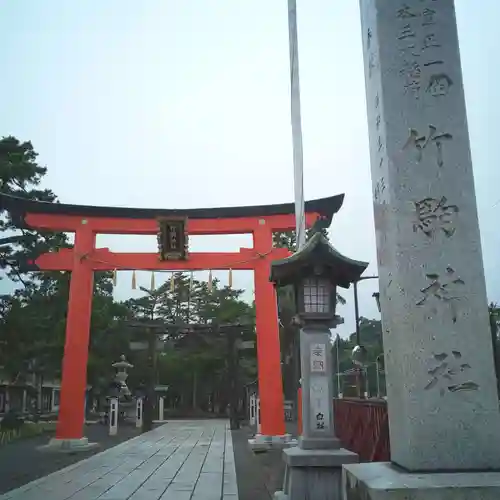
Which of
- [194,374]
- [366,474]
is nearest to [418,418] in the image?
[366,474]

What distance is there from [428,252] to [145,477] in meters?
7.58

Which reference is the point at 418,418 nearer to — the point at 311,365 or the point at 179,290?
the point at 311,365

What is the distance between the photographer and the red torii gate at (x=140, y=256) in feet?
43.4

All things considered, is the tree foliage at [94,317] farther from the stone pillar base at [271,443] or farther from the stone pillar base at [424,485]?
the stone pillar base at [424,485]

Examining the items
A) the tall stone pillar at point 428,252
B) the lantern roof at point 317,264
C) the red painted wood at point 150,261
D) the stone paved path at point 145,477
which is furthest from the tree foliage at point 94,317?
the tall stone pillar at point 428,252

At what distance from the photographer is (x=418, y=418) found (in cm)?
259

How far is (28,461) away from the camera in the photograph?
11.1m

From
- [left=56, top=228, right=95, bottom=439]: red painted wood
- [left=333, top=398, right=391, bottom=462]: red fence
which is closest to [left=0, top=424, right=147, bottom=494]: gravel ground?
[left=56, top=228, right=95, bottom=439]: red painted wood

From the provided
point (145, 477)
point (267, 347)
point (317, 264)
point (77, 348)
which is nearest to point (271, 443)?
point (267, 347)

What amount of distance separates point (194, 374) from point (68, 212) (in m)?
23.3

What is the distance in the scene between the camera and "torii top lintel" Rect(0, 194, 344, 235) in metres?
14.0

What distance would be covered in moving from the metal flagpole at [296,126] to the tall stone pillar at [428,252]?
428 centimetres

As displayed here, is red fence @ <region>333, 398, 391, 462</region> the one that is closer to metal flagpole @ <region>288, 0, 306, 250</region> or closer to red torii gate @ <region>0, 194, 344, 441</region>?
metal flagpole @ <region>288, 0, 306, 250</region>

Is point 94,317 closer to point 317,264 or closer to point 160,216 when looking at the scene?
point 160,216
